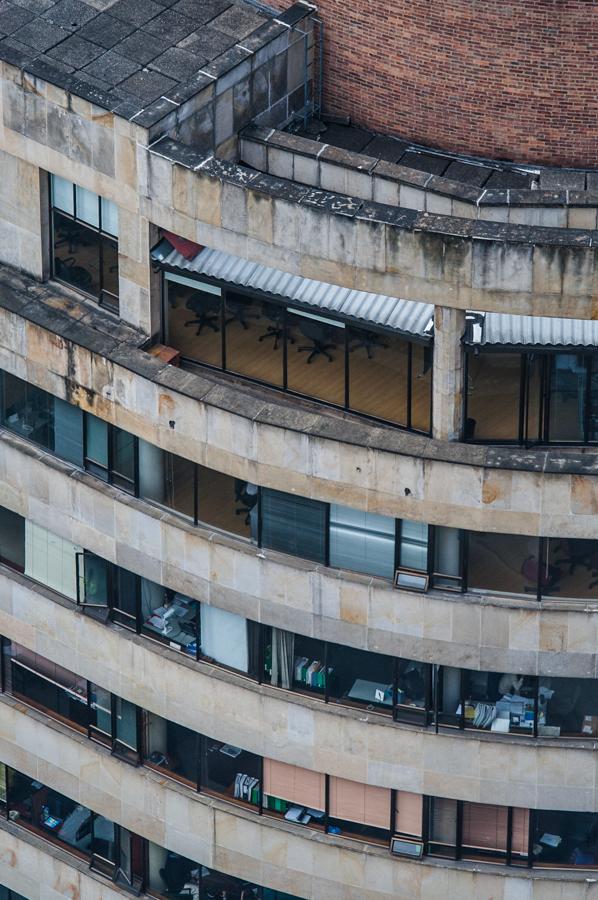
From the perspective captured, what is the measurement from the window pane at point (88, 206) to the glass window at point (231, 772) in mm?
13983

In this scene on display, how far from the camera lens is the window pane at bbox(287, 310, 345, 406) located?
209ft

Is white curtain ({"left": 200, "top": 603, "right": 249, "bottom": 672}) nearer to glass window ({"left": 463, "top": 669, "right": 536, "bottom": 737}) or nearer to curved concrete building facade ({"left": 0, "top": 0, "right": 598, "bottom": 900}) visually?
curved concrete building facade ({"left": 0, "top": 0, "right": 598, "bottom": 900})

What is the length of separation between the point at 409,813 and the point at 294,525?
8.37m

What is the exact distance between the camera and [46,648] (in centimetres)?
7100

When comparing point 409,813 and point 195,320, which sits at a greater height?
point 195,320

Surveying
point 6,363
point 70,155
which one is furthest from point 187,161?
point 6,363

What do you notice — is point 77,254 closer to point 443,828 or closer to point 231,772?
point 231,772

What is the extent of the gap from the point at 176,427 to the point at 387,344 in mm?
5599

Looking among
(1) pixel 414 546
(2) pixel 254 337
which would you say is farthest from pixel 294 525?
A: (2) pixel 254 337

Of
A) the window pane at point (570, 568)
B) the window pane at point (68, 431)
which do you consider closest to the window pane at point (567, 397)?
the window pane at point (570, 568)

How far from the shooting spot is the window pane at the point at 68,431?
67.6 m

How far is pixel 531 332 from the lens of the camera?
61406 millimetres

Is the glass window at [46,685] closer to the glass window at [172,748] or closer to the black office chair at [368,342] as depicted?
the glass window at [172,748]

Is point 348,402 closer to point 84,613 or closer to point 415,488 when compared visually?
point 415,488
